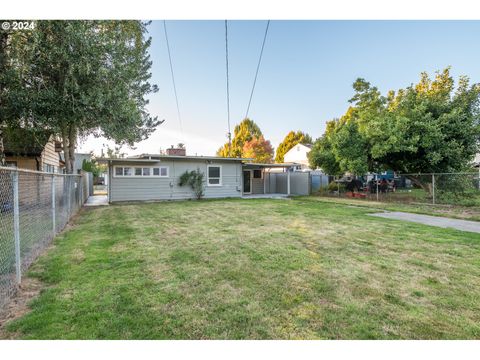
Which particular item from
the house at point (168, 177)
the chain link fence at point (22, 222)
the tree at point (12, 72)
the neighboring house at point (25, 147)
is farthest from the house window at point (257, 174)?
the chain link fence at point (22, 222)

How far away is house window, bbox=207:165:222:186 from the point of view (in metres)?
16.9

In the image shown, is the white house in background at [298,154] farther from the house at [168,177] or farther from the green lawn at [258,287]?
the green lawn at [258,287]

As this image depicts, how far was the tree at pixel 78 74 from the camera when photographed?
326 inches

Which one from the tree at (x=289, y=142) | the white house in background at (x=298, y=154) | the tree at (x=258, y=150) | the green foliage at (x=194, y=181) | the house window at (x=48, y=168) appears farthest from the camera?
the tree at (x=289, y=142)

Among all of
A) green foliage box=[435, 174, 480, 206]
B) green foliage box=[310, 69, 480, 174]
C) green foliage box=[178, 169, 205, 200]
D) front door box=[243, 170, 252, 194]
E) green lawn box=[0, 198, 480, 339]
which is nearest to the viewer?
green lawn box=[0, 198, 480, 339]

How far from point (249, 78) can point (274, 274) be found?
14.6m

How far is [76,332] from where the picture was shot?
2.29 m

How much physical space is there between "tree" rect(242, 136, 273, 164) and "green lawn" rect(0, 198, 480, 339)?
34.1 metres

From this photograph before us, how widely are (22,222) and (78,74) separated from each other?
19.1ft

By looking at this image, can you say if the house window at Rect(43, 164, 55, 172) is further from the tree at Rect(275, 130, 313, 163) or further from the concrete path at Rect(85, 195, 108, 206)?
the tree at Rect(275, 130, 313, 163)

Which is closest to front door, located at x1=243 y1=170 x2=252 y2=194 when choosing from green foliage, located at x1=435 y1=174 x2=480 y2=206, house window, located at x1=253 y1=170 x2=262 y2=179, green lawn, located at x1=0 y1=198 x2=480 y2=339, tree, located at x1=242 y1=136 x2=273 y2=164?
house window, located at x1=253 y1=170 x2=262 y2=179

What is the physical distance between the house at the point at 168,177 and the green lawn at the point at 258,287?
8.88 m

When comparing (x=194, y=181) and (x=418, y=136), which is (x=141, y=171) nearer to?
(x=194, y=181)
